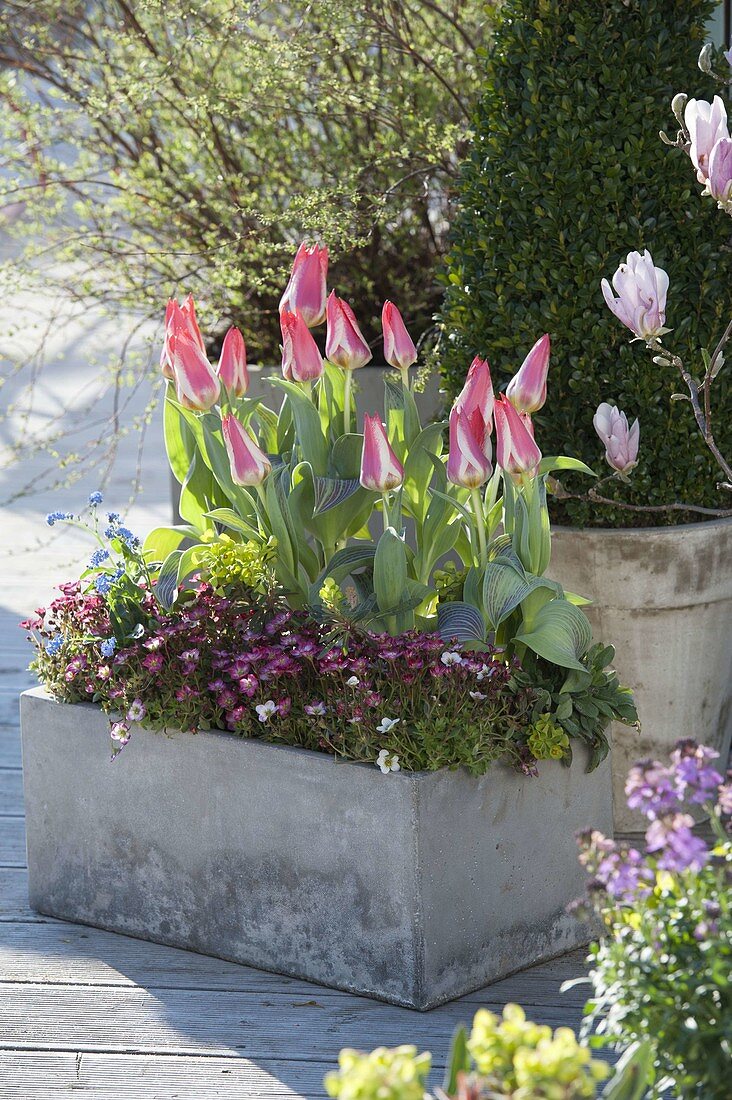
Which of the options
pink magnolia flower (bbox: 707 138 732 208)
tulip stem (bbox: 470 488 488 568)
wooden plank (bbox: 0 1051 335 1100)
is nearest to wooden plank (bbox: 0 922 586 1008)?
wooden plank (bbox: 0 1051 335 1100)

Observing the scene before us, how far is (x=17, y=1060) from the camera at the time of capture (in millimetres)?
1990

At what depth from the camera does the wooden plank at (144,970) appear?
215 cm

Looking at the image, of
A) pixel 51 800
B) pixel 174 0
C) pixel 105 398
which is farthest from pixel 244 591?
pixel 105 398

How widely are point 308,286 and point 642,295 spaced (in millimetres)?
564

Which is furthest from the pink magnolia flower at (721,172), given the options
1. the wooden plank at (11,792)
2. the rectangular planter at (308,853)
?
the wooden plank at (11,792)

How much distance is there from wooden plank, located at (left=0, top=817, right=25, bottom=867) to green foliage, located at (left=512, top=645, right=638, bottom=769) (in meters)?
1.12

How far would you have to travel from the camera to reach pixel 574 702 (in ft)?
7.23

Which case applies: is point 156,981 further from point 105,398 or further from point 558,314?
point 105,398

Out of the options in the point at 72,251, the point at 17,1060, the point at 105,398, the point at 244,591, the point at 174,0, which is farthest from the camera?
the point at 105,398

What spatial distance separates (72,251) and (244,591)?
6.01ft

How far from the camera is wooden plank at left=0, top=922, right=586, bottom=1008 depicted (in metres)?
2.15

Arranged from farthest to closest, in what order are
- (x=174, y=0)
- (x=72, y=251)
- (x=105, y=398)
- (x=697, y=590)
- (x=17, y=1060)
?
(x=105, y=398)
(x=72, y=251)
(x=174, y=0)
(x=697, y=590)
(x=17, y=1060)

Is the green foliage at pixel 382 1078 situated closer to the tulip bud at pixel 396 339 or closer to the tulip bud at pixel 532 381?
the tulip bud at pixel 532 381

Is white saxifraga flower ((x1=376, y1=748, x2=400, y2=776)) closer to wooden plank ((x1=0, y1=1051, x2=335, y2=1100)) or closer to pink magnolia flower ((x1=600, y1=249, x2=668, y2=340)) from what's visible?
wooden plank ((x1=0, y1=1051, x2=335, y2=1100))
